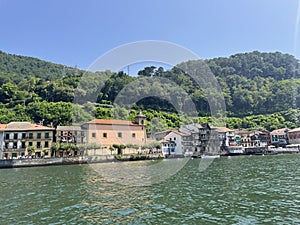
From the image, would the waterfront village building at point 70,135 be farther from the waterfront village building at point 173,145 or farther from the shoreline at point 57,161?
the waterfront village building at point 173,145

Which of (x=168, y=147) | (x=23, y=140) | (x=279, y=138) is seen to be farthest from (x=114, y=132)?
(x=279, y=138)

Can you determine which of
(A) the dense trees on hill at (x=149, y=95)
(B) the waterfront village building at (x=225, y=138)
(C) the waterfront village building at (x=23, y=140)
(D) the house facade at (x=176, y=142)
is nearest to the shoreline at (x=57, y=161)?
(C) the waterfront village building at (x=23, y=140)

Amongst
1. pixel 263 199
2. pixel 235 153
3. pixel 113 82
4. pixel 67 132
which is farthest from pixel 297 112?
pixel 263 199

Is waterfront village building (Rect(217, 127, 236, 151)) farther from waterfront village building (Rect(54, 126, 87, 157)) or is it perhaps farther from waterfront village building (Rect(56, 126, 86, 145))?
waterfront village building (Rect(56, 126, 86, 145))

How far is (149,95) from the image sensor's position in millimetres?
71250

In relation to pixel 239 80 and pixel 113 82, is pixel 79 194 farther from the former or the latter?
pixel 239 80

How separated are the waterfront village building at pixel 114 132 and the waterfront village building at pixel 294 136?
47.5 m

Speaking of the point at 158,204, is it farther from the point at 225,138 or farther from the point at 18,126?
the point at 225,138

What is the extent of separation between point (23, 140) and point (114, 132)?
1821 cm

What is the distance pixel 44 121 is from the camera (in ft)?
228

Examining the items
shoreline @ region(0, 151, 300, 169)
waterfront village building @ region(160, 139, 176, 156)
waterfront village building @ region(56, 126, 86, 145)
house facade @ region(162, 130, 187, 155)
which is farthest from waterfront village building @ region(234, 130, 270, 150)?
waterfront village building @ region(56, 126, 86, 145)

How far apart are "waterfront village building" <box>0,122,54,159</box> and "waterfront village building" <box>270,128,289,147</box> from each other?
216 feet

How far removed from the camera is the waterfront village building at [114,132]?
54156 mm

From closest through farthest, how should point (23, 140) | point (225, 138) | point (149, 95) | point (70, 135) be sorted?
point (23, 140)
point (70, 135)
point (225, 138)
point (149, 95)
